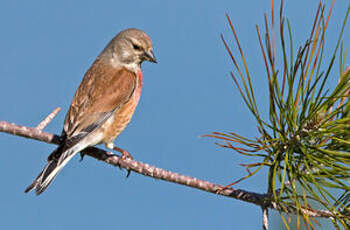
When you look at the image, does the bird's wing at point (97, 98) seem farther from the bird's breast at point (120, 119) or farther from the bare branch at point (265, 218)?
the bare branch at point (265, 218)

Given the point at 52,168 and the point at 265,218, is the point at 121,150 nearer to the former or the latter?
the point at 52,168

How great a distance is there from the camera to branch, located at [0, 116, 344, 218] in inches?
69.7

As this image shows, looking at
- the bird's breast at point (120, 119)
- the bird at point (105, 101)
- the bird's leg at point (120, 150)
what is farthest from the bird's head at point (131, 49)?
the bird's leg at point (120, 150)

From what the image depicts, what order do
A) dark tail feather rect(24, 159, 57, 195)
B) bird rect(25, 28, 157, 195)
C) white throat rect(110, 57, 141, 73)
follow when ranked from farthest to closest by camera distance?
1. white throat rect(110, 57, 141, 73)
2. bird rect(25, 28, 157, 195)
3. dark tail feather rect(24, 159, 57, 195)

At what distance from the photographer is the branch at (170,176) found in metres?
1.77

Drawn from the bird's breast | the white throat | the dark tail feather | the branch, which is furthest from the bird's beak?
the dark tail feather

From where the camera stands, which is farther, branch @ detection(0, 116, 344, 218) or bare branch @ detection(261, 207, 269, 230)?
branch @ detection(0, 116, 344, 218)

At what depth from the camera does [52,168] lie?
8.92 ft

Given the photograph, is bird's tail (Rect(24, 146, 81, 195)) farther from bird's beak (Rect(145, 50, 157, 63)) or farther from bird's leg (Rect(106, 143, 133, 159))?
bird's beak (Rect(145, 50, 157, 63))

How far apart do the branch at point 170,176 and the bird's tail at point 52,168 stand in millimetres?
85

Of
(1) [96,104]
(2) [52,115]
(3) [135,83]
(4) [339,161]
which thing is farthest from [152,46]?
(4) [339,161]

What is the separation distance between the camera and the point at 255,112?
165 centimetres

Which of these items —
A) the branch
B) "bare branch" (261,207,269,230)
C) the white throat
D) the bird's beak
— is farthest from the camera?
the white throat

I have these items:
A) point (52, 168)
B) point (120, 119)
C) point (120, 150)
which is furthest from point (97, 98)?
point (52, 168)
